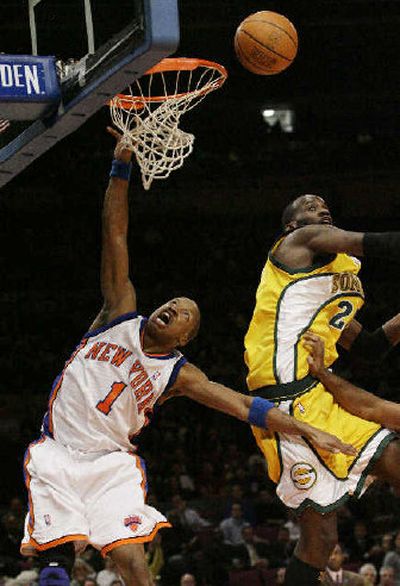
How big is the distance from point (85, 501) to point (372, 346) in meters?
1.92

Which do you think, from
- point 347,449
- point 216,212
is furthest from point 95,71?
point 216,212

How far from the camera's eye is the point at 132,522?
5.08 metres

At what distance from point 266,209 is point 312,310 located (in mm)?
12742

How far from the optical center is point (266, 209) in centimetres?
1847

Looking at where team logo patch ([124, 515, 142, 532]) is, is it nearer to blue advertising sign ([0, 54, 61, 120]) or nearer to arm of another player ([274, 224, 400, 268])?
arm of another player ([274, 224, 400, 268])

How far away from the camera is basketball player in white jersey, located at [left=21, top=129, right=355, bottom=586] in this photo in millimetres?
5066

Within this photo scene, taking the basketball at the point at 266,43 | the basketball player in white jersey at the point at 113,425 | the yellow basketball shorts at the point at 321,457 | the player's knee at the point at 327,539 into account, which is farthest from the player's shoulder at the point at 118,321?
the basketball at the point at 266,43

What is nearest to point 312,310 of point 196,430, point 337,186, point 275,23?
point 275,23

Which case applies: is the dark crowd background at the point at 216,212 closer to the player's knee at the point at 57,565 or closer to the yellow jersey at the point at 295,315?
the yellow jersey at the point at 295,315

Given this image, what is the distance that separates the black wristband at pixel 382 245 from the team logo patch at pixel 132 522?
1.71 meters

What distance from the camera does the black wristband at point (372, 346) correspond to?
20.1 feet

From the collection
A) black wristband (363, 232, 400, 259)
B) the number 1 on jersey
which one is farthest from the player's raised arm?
the number 1 on jersey

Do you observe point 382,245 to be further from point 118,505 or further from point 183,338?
point 118,505

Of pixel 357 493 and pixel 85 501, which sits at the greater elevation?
pixel 85 501
